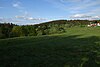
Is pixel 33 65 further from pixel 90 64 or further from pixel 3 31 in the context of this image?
pixel 3 31

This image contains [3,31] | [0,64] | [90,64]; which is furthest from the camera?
[3,31]

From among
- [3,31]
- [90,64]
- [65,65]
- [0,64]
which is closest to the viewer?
[0,64]

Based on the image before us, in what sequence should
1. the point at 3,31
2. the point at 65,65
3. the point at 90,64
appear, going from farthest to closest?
the point at 3,31
the point at 90,64
the point at 65,65

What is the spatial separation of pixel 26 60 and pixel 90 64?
10.1ft

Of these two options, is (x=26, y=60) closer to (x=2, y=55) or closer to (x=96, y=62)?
(x=2, y=55)

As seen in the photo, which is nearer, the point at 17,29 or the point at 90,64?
the point at 90,64

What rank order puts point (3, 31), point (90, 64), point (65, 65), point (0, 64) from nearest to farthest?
point (0, 64)
point (65, 65)
point (90, 64)
point (3, 31)

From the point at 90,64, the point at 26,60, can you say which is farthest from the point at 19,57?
the point at 90,64

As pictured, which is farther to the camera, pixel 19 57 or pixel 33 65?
pixel 19 57

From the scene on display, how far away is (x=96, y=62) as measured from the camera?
927 cm

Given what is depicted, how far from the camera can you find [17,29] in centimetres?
7006

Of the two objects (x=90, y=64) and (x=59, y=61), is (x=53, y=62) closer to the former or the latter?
(x=59, y=61)

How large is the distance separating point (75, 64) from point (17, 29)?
63.2 meters

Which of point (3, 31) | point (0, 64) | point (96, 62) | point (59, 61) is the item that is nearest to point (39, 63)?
point (59, 61)
